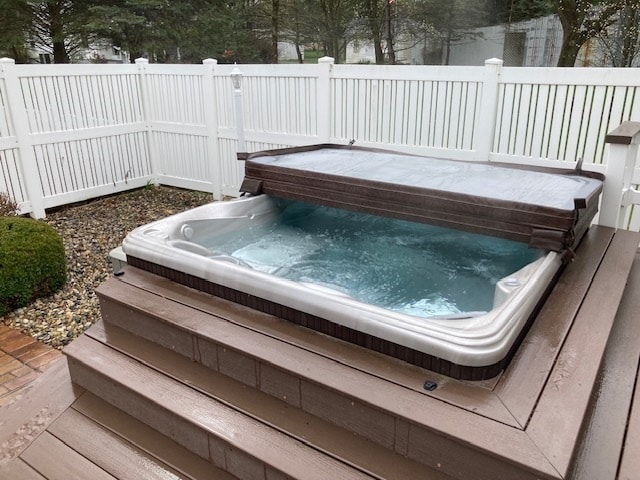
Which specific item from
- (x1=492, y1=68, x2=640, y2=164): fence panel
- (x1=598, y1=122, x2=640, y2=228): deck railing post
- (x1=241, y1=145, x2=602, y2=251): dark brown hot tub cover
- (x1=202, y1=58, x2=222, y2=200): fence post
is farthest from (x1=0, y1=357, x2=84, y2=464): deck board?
(x1=202, y1=58, x2=222, y2=200): fence post

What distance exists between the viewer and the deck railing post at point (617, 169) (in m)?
2.50

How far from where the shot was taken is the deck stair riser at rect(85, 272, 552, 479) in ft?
4.25

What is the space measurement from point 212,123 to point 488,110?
2.93m

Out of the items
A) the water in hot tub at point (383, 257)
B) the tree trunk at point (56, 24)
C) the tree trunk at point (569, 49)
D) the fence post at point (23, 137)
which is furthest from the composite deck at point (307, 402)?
the tree trunk at point (56, 24)

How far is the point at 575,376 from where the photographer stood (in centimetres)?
137

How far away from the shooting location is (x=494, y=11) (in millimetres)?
10664

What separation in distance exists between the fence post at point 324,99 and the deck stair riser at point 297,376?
296cm

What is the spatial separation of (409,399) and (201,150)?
4.79 meters

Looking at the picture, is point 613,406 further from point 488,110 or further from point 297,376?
point 488,110

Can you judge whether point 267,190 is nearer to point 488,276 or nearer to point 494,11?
point 488,276

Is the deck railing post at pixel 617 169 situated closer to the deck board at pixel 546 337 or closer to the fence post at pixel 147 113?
the deck board at pixel 546 337

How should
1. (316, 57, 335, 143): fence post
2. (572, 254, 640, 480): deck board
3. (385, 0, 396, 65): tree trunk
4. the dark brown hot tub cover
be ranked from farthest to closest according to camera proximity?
1. (385, 0, 396, 65): tree trunk
2. (316, 57, 335, 143): fence post
3. the dark brown hot tub cover
4. (572, 254, 640, 480): deck board

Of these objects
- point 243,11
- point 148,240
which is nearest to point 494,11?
point 243,11

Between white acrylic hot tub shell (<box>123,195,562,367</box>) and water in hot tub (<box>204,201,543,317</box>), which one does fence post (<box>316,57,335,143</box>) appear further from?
white acrylic hot tub shell (<box>123,195,562,367</box>)
